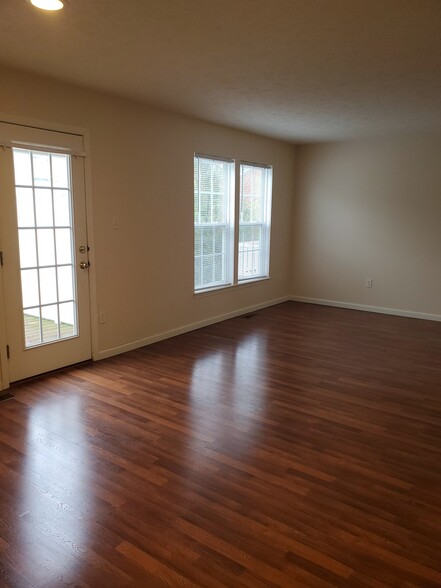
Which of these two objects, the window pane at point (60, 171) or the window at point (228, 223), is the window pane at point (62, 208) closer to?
the window pane at point (60, 171)

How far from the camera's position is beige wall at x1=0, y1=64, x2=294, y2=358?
3.72 metres

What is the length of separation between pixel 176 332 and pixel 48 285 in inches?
70.0

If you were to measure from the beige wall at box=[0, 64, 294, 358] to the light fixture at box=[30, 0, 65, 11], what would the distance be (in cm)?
127

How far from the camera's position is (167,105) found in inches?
172

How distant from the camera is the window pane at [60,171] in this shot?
3.69m

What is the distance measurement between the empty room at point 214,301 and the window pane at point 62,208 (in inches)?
1.0

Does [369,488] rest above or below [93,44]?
below

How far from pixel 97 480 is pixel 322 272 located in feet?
17.4

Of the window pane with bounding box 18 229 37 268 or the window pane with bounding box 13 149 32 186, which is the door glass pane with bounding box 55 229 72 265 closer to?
the window pane with bounding box 18 229 37 268

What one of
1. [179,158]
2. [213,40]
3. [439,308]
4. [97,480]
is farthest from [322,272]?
[97,480]

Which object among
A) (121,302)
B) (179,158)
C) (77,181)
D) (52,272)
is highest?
(179,158)

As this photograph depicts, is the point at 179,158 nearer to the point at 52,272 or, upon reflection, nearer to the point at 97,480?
the point at 52,272

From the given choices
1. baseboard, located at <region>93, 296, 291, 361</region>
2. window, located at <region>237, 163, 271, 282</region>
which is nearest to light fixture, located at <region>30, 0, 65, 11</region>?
baseboard, located at <region>93, 296, 291, 361</region>

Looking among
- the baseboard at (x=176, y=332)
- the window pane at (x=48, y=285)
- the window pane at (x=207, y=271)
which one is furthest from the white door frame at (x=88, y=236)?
the window pane at (x=207, y=271)
